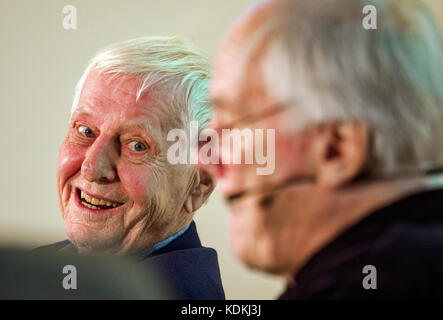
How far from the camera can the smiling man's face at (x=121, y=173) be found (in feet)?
5.72

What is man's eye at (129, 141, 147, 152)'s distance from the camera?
1759 millimetres

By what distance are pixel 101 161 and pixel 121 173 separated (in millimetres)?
59

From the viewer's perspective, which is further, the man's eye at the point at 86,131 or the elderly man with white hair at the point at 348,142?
the man's eye at the point at 86,131

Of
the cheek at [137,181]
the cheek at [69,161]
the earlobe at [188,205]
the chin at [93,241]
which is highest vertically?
the cheek at [69,161]

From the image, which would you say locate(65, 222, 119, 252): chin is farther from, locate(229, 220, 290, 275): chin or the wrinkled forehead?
locate(229, 220, 290, 275): chin

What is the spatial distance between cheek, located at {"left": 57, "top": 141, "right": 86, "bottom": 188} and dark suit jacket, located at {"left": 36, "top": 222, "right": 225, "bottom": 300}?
7.9 inches

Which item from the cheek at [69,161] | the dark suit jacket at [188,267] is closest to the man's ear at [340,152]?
the dark suit jacket at [188,267]

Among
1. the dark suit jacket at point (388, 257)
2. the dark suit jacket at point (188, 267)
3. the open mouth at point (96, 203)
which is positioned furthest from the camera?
the open mouth at point (96, 203)

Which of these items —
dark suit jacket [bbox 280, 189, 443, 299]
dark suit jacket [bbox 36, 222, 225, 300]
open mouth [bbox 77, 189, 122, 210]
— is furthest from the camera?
open mouth [bbox 77, 189, 122, 210]

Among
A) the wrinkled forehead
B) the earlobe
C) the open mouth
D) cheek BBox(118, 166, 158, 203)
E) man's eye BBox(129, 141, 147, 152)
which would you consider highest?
the wrinkled forehead

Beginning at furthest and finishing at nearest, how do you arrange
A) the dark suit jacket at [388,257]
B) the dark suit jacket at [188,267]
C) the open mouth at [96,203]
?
the open mouth at [96,203] < the dark suit jacket at [188,267] < the dark suit jacket at [388,257]

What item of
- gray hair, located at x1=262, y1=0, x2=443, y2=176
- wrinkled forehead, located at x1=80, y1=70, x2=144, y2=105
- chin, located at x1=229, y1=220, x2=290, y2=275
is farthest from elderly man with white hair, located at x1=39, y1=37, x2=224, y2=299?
gray hair, located at x1=262, y1=0, x2=443, y2=176

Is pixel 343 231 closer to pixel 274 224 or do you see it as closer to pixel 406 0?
pixel 274 224

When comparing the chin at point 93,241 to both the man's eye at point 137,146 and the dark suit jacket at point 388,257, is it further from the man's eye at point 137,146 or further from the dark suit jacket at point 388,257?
the dark suit jacket at point 388,257
